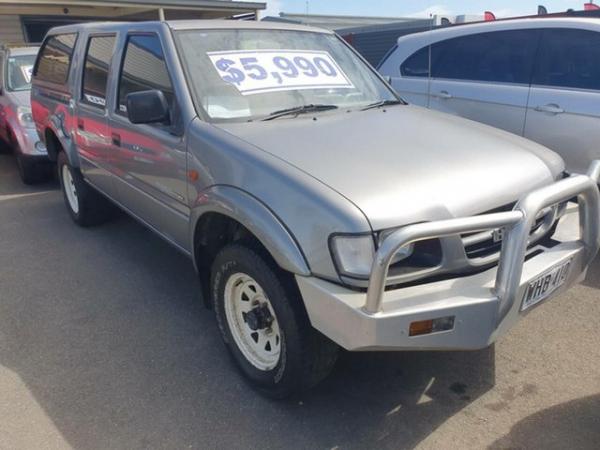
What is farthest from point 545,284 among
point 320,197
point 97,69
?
point 97,69

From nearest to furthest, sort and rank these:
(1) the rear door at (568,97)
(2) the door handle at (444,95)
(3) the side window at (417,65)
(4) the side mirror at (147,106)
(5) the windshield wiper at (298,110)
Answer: (4) the side mirror at (147,106) → (5) the windshield wiper at (298,110) → (1) the rear door at (568,97) → (2) the door handle at (444,95) → (3) the side window at (417,65)

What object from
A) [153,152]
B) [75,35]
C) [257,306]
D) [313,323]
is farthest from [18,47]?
[313,323]

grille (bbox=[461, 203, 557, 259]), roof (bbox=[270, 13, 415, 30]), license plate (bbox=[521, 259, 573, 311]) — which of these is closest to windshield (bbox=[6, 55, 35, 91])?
grille (bbox=[461, 203, 557, 259])

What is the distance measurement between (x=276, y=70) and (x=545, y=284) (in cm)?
190

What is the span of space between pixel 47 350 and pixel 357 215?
2221 mm

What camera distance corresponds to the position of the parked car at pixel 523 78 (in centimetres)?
434

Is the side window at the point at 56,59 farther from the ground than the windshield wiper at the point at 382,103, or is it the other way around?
the side window at the point at 56,59

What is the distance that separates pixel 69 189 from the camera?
5.49 m

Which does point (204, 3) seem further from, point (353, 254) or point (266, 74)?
point (353, 254)

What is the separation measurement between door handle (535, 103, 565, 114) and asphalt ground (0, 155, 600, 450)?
1.38m

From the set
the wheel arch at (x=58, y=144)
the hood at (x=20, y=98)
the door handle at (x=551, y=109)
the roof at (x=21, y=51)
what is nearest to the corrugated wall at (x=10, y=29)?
the roof at (x=21, y=51)

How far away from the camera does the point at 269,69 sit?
10.6 ft

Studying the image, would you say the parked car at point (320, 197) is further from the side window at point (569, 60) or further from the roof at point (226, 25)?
the side window at point (569, 60)

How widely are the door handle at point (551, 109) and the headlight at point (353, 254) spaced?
3.12 meters
